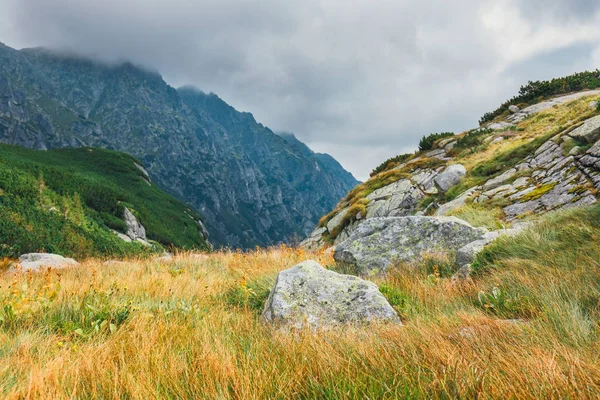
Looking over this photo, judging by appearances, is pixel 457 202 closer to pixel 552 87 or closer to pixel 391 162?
pixel 391 162

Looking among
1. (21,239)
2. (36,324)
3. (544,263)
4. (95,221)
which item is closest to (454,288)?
(544,263)

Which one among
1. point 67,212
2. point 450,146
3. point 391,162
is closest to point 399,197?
point 450,146

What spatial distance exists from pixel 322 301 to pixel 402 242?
345cm

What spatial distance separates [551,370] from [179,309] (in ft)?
12.4

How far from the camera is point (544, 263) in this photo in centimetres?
453

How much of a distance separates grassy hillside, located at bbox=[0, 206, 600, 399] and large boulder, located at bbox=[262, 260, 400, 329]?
0.38 metres

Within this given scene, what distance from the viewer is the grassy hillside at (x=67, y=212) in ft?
90.8

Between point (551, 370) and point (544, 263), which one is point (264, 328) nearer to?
point (551, 370)

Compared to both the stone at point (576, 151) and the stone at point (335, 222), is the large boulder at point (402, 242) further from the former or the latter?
the stone at point (335, 222)

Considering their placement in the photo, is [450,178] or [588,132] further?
[450,178]

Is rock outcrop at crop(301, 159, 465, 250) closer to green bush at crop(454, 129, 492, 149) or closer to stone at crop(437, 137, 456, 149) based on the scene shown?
green bush at crop(454, 129, 492, 149)

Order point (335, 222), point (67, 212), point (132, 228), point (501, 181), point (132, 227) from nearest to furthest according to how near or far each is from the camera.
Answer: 1. point (501, 181)
2. point (335, 222)
3. point (67, 212)
4. point (132, 228)
5. point (132, 227)

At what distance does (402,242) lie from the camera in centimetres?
709

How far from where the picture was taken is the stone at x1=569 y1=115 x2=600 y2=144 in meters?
10.8
